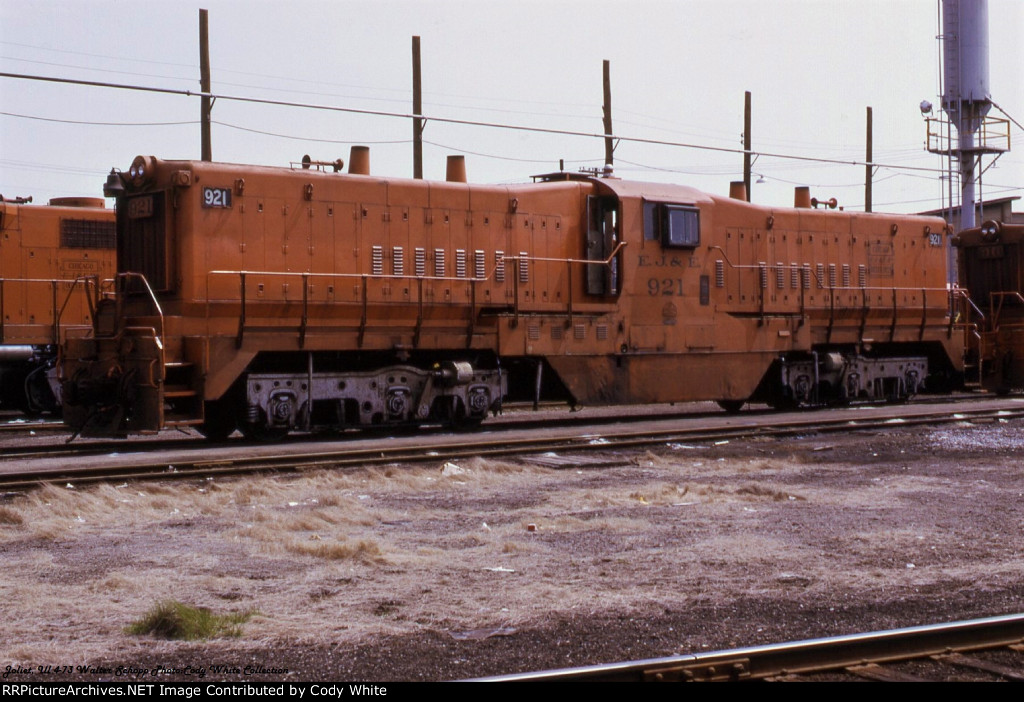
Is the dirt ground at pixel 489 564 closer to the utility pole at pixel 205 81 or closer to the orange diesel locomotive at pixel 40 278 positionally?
the orange diesel locomotive at pixel 40 278

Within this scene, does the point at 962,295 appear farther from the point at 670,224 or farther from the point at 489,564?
the point at 489,564

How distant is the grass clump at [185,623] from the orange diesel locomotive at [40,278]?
1307 cm

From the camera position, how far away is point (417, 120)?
27062mm

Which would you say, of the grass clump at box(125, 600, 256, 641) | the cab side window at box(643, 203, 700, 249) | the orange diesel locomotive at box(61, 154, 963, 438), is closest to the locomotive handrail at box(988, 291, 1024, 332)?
the orange diesel locomotive at box(61, 154, 963, 438)

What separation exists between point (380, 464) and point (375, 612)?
647 centimetres

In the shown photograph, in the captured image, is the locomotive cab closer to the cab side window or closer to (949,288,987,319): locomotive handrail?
(949,288,987,319): locomotive handrail

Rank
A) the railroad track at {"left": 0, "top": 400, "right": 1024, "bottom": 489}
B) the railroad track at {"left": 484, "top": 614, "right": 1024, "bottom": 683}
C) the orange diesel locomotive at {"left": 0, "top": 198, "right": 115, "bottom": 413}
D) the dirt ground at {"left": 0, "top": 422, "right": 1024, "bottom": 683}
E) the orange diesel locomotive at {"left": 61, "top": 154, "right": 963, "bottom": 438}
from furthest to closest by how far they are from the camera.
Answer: the orange diesel locomotive at {"left": 0, "top": 198, "right": 115, "bottom": 413}
the orange diesel locomotive at {"left": 61, "top": 154, "right": 963, "bottom": 438}
the railroad track at {"left": 0, "top": 400, "right": 1024, "bottom": 489}
the dirt ground at {"left": 0, "top": 422, "right": 1024, "bottom": 683}
the railroad track at {"left": 484, "top": 614, "right": 1024, "bottom": 683}

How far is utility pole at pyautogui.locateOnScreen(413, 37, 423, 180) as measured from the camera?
26.5 meters

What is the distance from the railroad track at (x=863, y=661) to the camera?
4391 millimetres

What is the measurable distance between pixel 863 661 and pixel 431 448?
917cm

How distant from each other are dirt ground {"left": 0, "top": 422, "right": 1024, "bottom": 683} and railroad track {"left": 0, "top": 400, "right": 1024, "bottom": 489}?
74cm

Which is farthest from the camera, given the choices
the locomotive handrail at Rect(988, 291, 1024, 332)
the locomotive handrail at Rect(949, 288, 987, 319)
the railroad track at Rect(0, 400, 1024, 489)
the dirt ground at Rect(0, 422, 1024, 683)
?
the locomotive handrail at Rect(988, 291, 1024, 332)

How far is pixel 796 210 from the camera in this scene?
20.9m

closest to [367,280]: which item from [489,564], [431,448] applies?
[431,448]
